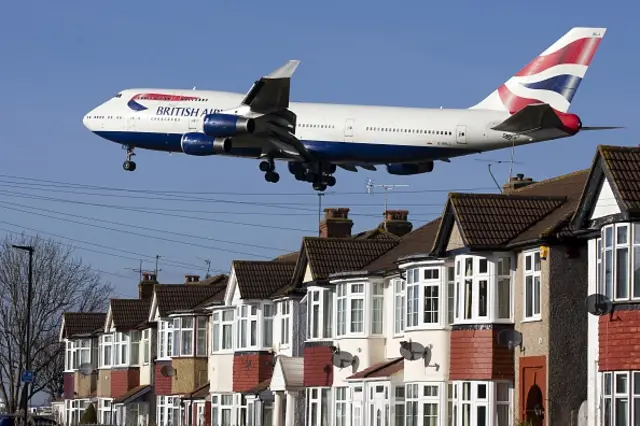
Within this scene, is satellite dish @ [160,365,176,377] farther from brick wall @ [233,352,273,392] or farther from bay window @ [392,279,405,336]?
bay window @ [392,279,405,336]

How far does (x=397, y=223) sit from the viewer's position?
63750 mm

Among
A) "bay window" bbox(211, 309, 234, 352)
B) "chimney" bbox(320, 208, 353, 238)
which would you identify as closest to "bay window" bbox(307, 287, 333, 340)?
"chimney" bbox(320, 208, 353, 238)

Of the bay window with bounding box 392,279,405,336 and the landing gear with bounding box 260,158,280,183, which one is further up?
the landing gear with bounding box 260,158,280,183

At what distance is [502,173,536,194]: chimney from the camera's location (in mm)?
55750

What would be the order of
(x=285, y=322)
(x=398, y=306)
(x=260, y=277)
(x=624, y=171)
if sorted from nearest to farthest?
(x=624, y=171)
(x=398, y=306)
(x=285, y=322)
(x=260, y=277)

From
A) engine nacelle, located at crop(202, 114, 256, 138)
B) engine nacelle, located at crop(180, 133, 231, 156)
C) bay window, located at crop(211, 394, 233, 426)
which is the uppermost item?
engine nacelle, located at crop(202, 114, 256, 138)

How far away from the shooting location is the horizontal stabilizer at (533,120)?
56875 mm

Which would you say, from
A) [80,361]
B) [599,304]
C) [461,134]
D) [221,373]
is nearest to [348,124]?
[461,134]

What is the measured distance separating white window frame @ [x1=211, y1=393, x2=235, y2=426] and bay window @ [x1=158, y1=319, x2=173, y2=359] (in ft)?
23.4

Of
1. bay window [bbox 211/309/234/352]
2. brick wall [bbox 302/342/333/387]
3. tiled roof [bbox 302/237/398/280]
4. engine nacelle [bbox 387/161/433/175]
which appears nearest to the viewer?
brick wall [bbox 302/342/333/387]

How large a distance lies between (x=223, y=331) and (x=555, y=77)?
17141 millimetres

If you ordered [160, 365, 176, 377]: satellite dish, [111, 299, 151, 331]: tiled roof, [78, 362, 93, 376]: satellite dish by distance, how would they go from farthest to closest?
[78, 362, 93, 376]: satellite dish < [111, 299, 151, 331]: tiled roof < [160, 365, 176, 377]: satellite dish

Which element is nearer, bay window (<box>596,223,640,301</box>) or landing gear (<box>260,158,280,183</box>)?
bay window (<box>596,223,640,301</box>)

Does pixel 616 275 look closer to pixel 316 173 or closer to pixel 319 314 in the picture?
pixel 319 314
